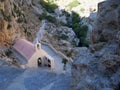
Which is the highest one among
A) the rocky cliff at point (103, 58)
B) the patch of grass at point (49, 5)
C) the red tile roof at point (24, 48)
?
the patch of grass at point (49, 5)

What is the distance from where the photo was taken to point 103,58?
5.80 m

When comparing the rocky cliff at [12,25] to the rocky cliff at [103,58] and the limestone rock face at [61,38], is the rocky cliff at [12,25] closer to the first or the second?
the limestone rock face at [61,38]

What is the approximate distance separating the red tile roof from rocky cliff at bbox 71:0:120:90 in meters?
15.1

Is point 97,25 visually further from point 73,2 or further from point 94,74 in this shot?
point 73,2

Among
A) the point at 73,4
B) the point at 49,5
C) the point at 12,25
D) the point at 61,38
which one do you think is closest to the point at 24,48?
the point at 12,25

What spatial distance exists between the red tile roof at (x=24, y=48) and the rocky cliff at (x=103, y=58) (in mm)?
15104

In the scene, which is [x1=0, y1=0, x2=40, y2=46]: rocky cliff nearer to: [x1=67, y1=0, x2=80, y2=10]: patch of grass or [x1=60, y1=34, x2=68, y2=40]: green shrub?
[x1=60, y1=34, x2=68, y2=40]: green shrub

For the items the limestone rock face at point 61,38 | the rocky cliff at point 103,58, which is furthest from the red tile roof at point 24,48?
the rocky cliff at point 103,58

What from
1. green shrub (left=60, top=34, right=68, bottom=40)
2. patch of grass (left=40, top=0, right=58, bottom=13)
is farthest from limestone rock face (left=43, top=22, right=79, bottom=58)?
patch of grass (left=40, top=0, right=58, bottom=13)

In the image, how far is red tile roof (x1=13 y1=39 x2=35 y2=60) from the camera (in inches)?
870

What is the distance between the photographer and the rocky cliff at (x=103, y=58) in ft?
18.5

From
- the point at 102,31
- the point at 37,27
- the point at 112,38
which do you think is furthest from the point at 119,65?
the point at 37,27

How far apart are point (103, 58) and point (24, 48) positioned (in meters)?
18.2

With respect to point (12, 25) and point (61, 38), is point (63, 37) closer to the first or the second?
point (61, 38)
